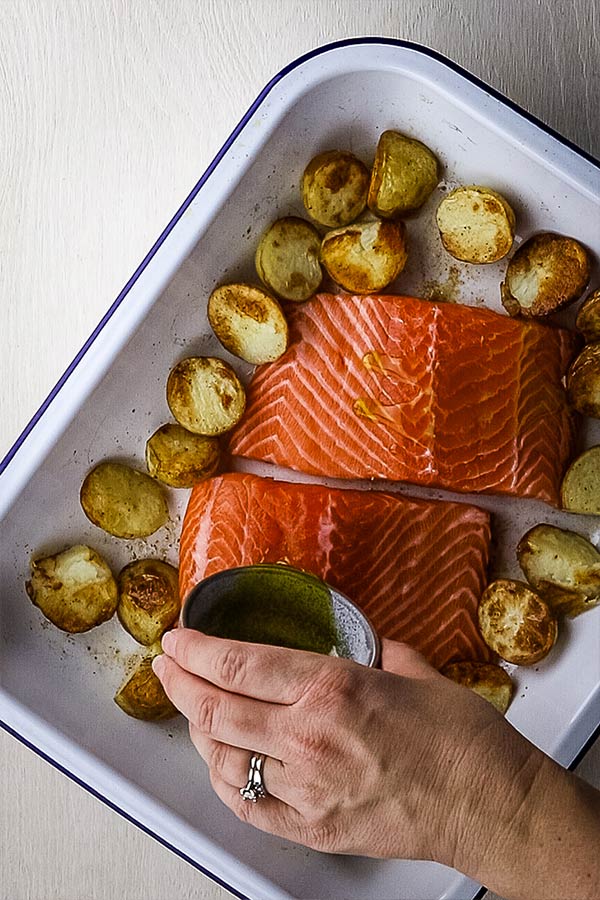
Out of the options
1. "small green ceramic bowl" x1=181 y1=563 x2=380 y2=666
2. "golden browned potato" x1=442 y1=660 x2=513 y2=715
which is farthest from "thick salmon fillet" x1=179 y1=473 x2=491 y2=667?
"small green ceramic bowl" x1=181 y1=563 x2=380 y2=666

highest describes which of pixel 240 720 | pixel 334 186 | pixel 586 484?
pixel 334 186

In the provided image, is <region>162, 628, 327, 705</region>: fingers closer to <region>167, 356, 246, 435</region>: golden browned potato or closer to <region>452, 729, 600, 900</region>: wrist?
<region>452, 729, 600, 900</region>: wrist

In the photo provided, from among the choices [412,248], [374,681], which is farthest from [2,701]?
[412,248]

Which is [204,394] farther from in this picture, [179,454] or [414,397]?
[414,397]

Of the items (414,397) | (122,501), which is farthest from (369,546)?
(122,501)

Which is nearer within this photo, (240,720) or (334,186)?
(240,720)

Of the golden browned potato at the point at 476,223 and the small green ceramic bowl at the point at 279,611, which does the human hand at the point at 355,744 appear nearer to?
the small green ceramic bowl at the point at 279,611
